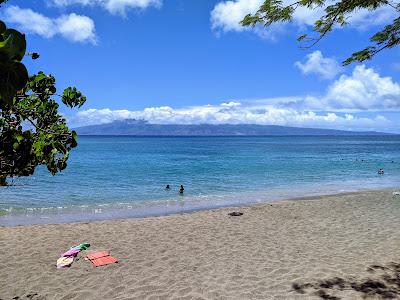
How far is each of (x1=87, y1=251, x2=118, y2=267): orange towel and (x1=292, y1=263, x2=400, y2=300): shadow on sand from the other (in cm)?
609

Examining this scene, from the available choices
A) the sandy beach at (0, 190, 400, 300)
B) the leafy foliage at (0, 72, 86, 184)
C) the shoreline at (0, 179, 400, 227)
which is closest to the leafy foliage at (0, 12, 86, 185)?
the leafy foliage at (0, 72, 86, 184)

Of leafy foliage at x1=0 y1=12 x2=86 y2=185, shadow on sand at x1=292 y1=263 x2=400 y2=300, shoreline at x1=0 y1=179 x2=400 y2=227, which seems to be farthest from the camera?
shoreline at x1=0 y1=179 x2=400 y2=227

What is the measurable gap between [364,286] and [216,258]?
190 inches

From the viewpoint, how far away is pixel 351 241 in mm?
15164

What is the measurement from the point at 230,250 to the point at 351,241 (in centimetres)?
496

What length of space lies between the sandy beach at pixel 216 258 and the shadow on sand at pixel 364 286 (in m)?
0.03

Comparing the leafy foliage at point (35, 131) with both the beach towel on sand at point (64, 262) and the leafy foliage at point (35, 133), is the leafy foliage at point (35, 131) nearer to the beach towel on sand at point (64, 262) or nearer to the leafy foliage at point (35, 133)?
the leafy foliage at point (35, 133)

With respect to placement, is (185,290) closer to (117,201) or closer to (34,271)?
(34,271)

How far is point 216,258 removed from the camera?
13250 mm

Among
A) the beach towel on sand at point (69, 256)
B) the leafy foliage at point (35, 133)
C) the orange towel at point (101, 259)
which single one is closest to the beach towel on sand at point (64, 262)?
the beach towel on sand at point (69, 256)

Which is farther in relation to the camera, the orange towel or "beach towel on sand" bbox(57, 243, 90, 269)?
the orange towel

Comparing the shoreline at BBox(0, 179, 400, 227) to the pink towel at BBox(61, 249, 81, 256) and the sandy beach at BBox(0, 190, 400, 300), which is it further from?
the pink towel at BBox(61, 249, 81, 256)

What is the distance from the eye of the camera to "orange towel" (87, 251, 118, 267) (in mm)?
12657

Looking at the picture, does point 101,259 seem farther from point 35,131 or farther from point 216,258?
point 35,131
